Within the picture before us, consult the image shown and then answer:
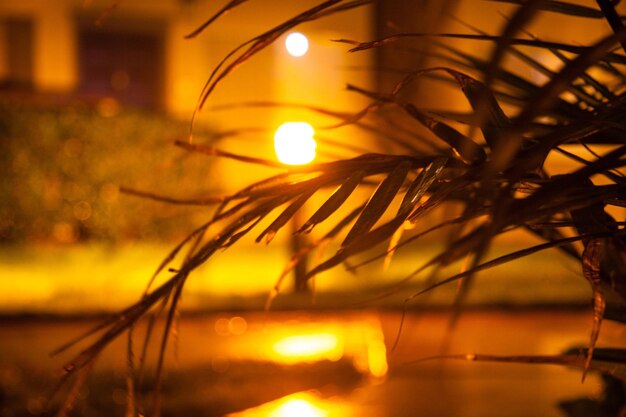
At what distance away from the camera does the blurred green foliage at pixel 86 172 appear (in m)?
9.88

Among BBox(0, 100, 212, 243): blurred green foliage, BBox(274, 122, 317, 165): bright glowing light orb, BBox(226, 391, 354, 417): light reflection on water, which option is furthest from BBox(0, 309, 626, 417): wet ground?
BBox(0, 100, 212, 243): blurred green foliage

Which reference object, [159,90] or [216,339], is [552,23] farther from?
[216,339]

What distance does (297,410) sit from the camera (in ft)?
15.6

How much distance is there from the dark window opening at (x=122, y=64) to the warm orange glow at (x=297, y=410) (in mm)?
8860

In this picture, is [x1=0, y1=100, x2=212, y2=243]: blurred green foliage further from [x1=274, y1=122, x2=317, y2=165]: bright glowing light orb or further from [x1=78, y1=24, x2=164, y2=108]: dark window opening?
[x1=78, y1=24, x2=164, y2=108]: dark window opening

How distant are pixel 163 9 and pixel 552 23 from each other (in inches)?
209

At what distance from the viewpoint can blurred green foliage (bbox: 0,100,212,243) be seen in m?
9.88

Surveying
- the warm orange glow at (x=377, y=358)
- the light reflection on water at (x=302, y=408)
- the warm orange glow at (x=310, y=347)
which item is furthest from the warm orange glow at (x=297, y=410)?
the warm orange glow at (x=310, y=347)

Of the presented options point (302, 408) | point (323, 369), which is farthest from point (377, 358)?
point (302, 408)

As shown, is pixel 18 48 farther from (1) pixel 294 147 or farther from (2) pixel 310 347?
(2) pixel 310 347

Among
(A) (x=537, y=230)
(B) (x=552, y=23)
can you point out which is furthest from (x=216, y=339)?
(B) (x=552, y=23)

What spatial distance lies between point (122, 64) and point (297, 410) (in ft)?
32.6

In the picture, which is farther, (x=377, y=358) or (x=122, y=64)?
(x=122, y=64)

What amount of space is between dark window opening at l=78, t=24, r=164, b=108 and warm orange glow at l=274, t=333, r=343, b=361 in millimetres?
7216
